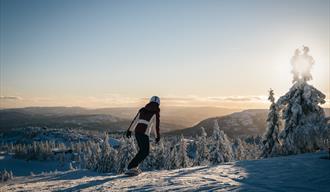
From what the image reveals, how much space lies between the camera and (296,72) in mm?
25344

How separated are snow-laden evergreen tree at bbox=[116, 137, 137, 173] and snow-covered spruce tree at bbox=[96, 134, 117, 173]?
1.54 meters

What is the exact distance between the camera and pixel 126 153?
56688mm

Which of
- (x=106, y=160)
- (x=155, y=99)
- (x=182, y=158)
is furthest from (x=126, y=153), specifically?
(x=155, y=99)

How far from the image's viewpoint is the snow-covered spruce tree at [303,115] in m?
20.8

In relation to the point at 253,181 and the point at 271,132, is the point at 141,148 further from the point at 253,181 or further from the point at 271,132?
the point at 271,132

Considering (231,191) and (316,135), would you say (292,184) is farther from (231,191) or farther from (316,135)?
(316,135)

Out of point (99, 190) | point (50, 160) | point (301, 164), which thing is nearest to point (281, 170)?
point (301, 164)

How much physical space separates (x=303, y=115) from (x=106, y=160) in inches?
1700

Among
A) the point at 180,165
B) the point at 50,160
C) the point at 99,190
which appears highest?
the point at 99,190

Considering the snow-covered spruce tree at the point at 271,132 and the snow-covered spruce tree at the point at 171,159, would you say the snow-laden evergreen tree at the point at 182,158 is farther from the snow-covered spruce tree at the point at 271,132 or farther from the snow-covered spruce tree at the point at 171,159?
the snow-covered spruce tree at the point at 271,132

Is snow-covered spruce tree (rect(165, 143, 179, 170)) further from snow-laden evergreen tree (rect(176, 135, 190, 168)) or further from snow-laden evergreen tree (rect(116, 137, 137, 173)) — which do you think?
snow-laden evergreen tree (rect(116, 137, 137, 173))

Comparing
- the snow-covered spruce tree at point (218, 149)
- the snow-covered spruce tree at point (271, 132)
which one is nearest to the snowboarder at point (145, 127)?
the snow-covered spruce tree at point (271, 132)

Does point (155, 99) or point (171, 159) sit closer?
point (155, 99)

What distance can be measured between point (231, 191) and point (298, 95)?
1969cm
